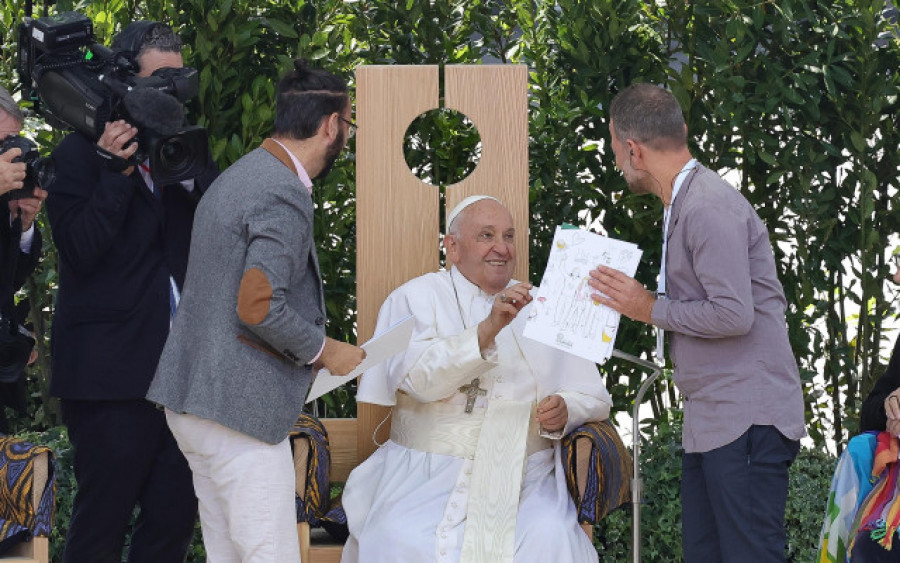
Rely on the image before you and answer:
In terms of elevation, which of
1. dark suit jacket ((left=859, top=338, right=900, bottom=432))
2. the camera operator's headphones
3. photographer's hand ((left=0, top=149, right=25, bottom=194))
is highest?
the camera operator's headphones

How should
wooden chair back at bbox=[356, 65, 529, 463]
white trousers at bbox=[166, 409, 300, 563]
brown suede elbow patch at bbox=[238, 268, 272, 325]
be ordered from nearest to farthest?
1. brown suede elbow patch at bbox=[238, 268, 272, 325]
2. white trousers at bbox=[166, 409, 300, 563]
3. wooden chair back at bbox=[356, 65, 529, 463]

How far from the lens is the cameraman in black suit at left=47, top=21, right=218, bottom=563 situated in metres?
4.11

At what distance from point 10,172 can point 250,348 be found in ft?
3.12

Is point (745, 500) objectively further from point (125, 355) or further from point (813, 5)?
point (813, 5)

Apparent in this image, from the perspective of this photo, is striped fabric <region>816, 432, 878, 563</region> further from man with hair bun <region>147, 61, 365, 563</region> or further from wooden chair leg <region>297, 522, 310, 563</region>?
man with hair bun <region>147, 61, 365, 563</region>

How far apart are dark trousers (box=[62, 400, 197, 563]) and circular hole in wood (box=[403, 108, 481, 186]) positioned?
1.64 meters

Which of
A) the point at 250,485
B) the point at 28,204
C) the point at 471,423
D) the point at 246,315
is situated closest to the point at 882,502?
the point at 471,423

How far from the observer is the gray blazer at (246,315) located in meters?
3.38

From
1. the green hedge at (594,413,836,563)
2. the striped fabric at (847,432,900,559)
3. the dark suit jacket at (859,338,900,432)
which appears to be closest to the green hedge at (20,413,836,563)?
the green hedge at (594,413,836,563)

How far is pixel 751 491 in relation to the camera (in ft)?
12.4

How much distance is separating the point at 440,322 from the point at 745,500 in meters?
1.22

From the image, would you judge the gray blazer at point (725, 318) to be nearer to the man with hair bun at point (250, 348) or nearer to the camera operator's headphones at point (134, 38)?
the man with hair bun at point (250, 348)

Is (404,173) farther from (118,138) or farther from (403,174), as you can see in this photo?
(118,138)

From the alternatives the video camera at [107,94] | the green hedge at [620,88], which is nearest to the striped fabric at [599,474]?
the green hedge at [620,88]
